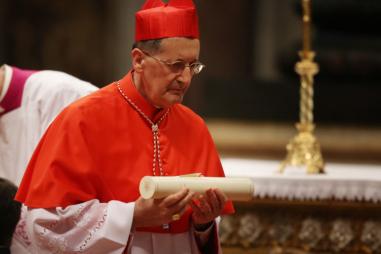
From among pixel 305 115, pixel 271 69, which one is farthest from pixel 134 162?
pixel 271 69

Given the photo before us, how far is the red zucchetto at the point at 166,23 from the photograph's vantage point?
14.3 feet

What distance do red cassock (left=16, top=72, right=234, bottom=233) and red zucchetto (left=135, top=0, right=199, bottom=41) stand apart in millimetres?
275

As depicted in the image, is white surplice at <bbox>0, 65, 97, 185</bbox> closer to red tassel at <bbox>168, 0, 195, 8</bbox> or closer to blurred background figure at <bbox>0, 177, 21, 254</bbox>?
blurred background figure at <bbox>0, 177, 21, 254</bbox>

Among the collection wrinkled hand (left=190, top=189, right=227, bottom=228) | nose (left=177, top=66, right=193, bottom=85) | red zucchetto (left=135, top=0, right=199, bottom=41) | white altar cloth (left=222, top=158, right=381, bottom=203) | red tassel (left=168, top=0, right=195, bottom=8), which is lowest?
white altar cloth (left=222, top=158, right=381, bottom=203)

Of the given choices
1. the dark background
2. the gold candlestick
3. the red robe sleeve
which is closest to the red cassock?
the red robe sleeve

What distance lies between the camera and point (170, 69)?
4301 millimetres

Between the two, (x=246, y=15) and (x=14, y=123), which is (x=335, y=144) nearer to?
(x=246, y=15)

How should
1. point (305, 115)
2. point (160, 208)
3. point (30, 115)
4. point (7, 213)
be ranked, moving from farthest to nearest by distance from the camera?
point (305, 115)
point (30, 115)
point (7, 213)
point (160, 208)

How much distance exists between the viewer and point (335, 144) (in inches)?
448

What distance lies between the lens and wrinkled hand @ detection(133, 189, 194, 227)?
401 cm

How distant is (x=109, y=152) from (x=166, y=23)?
0.61 m

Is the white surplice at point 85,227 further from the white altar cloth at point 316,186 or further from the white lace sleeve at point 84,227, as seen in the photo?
the white altar cloth at point 316,186

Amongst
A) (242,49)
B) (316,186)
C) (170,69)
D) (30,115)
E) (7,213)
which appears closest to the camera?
(170,69)

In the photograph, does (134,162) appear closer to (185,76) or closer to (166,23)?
(185,76)
